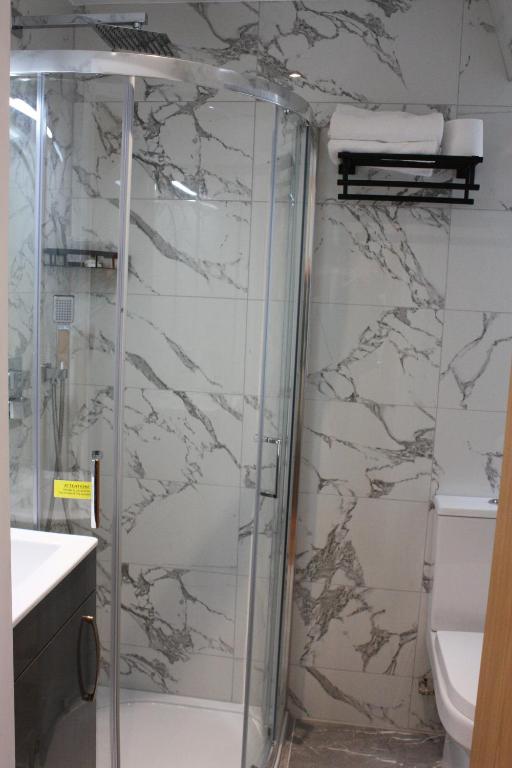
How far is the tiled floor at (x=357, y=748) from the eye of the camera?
95.1 inches

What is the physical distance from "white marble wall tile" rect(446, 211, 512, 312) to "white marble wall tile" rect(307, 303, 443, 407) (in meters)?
0.12

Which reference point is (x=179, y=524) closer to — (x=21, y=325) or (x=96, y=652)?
(x=96, y=652)

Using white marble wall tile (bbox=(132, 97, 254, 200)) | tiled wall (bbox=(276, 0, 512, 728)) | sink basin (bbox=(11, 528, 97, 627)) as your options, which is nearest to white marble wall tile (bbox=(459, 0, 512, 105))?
tiled wall (bbox=(276, 0, 512, 728))

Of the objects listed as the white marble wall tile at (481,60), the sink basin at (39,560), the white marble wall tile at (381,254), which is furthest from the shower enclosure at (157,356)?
the white marble wall tile at (481,60)

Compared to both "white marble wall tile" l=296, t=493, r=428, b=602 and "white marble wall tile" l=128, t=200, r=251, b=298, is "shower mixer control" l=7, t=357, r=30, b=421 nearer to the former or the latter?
"white marble wall tile" l=128, t=200, r=251, b=298

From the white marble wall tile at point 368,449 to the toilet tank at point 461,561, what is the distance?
0.51 feet

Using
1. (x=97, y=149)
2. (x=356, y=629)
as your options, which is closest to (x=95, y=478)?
(x=97, y=149)

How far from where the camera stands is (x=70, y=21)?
5.93 ft

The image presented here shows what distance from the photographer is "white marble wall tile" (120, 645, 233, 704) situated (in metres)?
1.95

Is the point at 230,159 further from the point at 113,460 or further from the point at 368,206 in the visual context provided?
the point at 113,460

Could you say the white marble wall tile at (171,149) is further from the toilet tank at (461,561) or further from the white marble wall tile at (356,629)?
the white marble wall tile at (356,629)

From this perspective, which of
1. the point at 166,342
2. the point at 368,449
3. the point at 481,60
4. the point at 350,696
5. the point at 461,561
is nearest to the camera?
the point at 166,342

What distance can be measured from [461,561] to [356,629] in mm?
499

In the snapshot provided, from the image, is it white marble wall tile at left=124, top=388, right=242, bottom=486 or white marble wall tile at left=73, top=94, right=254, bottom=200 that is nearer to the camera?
white marble wall tile at left=73, top=94, right=254, bottom=200
